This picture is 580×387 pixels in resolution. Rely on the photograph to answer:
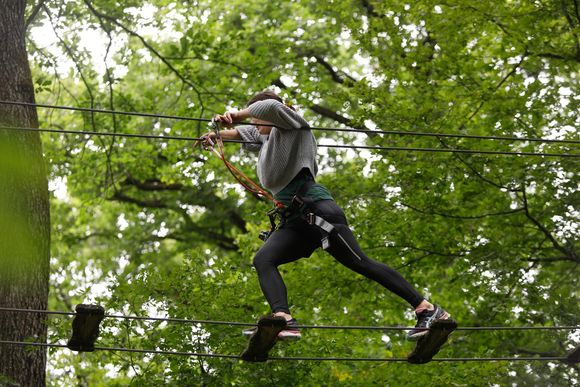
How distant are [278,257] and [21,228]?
232 cm

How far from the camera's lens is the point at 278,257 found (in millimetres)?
4984

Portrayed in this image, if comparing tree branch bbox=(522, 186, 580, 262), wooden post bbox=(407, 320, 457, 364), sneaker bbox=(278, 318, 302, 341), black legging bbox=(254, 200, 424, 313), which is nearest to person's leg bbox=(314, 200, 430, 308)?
black legging bbox=(254, 200, 424, 313)

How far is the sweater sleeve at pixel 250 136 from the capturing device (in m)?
5.31

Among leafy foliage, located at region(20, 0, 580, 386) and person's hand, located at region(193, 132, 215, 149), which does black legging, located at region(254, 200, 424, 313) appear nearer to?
person's hand, located at region(193, 132, 215, 149)

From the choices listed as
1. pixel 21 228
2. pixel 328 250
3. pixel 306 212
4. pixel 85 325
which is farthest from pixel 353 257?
pixel 21 228

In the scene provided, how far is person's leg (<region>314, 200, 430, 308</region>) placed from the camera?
4.91 meters

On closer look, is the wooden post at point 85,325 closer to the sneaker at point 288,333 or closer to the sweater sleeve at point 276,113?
the sneaker at point 288,333

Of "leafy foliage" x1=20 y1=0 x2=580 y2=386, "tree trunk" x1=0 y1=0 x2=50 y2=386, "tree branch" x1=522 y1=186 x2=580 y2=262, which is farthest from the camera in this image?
"tree branch" x1=522 y1=186 x2=580 y2=262

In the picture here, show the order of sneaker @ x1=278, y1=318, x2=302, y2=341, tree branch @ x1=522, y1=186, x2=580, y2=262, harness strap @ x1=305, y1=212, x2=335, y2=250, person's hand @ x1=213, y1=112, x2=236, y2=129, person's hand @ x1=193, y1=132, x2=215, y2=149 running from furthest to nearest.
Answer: tree branch @ x1=522, y1=186, x2=580, y2=262, person's hand @ x1=193, y1=132, x2=215, y2=149, person's hand @ x1=213, y1=112, x2=236, y2=129, harness strap @ x1=305, y1=212, x2=335, y2=250, sneaker @ x1=278, y1=318, x2=302, y2=341

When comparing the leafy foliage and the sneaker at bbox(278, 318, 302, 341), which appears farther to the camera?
the leafy foliage

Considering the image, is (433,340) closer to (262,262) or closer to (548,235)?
(262,262)

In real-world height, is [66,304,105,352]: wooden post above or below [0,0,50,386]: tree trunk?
below

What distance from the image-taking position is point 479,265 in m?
10.3

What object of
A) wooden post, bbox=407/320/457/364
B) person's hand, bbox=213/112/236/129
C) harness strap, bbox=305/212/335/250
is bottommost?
wooden post, bbox=407/320/457/364
